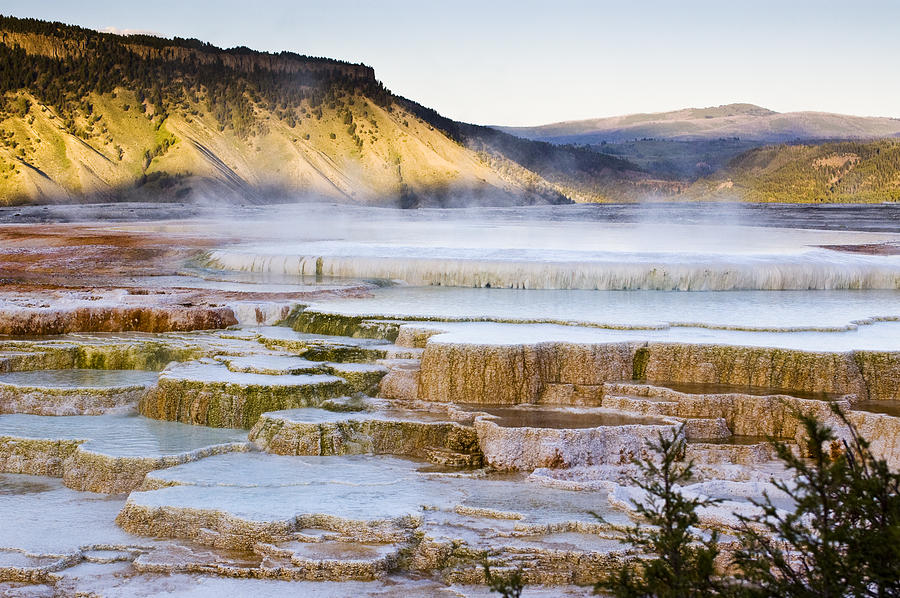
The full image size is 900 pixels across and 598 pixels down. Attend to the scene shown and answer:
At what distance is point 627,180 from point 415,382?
119 m

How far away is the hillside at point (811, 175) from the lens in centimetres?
10506

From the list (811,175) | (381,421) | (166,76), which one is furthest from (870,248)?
(811,175)

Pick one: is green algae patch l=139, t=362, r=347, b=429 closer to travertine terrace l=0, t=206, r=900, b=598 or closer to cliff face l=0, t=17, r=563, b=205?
travertine terrace l=0, t=206, r=900, b=598

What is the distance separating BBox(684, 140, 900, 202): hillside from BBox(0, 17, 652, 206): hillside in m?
39.0

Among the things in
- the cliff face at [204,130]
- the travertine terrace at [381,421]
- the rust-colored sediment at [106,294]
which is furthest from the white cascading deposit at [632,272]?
the cliff face at [204,130]

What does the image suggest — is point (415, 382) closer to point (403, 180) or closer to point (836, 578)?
point (836, 578)

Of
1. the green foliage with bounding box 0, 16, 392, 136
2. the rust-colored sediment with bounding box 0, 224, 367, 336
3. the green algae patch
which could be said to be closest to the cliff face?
the green foliage with bounding box 0, 16, 392, 136

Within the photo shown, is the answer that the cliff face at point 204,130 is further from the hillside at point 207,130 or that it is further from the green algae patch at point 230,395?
the green algae patch at point 230,395

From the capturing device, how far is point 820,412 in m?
9.29

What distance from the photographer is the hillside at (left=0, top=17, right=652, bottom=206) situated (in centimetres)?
6200

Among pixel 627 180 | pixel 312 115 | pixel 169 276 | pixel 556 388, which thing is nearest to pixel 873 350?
pixel 556 388

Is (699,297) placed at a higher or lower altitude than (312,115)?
lower

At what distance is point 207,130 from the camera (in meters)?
69.9

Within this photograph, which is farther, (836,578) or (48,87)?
(48,87)
